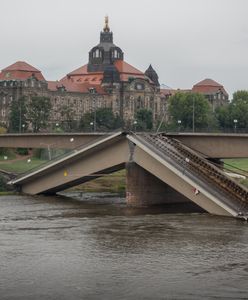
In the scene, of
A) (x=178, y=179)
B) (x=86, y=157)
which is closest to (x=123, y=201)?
(x=86, y=157)

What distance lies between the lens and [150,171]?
68.9 m

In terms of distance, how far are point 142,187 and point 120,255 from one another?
27.2 metres

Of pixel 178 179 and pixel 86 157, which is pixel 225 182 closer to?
pixel 178 179

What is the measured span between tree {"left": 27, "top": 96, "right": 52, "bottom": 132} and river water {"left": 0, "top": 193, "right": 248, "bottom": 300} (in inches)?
3810

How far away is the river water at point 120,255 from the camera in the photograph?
120ft

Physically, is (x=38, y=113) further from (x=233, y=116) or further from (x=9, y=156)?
(x=233, y=116)

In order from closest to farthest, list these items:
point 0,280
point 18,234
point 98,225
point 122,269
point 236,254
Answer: point 0,280 < point 122,269 < point 236,254 < point 18,234 < point 98,225

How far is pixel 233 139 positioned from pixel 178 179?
8.10 metres

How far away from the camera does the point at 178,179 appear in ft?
214

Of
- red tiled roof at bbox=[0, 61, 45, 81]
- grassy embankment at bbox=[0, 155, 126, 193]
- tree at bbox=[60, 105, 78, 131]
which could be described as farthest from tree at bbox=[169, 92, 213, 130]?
grassy embankment at bbox=[0, 155, 126, 193]

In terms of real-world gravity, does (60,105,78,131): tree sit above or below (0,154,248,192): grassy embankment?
above

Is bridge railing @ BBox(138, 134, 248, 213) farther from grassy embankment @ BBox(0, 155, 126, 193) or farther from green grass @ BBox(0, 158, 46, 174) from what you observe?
green grass @ BBox(0, 158, 46, 174)

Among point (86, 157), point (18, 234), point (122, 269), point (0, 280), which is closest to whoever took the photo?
point (0, 280)

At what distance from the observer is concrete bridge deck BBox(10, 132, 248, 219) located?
61.5 metres
